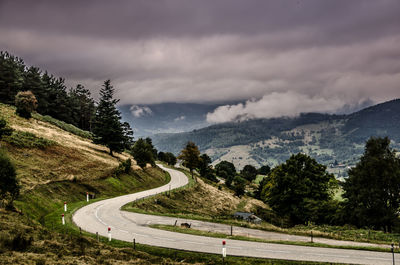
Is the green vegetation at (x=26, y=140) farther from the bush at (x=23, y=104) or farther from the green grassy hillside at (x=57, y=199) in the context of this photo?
the bush at (x=23, y=104)

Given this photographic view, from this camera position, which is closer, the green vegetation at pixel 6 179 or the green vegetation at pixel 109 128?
the green vegetation at pixel 6 179

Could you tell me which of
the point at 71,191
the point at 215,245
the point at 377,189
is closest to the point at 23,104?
the point at 71,191

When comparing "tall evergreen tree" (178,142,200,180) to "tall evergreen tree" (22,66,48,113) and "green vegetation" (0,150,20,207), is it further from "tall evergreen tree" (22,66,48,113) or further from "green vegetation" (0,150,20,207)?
"green vegetation" (0,150,20,207)

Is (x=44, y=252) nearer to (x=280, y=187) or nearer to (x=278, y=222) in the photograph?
(x=278, y=222)

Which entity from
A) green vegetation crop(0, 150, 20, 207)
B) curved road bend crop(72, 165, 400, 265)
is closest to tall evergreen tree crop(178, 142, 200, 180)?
curved road bend crop(72, 165, 400, 265)

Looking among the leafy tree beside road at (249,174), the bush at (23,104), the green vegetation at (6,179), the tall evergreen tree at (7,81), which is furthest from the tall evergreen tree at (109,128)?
the leafy tree beside road at (249,174)

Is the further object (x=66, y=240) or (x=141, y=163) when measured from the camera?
(x=141, y=163)

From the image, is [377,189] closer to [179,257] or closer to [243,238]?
[243,238]

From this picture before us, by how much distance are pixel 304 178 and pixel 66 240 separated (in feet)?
147

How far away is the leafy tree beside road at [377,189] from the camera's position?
122 feet

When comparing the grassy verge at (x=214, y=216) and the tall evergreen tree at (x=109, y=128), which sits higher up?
the tall evergreen tree at (x=109, y=128)

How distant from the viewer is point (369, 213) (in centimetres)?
3775

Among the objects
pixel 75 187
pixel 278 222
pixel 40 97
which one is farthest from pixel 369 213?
pixel 40 97

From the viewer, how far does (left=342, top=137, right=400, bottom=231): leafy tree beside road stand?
3712 cm
